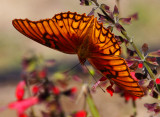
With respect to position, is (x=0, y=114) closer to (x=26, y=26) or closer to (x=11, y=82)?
(x=11, y=82)

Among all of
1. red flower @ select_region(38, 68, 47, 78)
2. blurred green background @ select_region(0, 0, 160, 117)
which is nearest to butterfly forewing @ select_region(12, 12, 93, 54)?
red flower @ select_region(38, 68, 47, 78)

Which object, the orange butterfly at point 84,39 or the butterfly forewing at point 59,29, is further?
the butterfly forewing at point 59,29

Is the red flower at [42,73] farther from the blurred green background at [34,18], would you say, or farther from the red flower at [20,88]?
the blurred green background at [34,18]

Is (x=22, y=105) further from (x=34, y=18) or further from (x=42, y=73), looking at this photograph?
(x=34, y=18)

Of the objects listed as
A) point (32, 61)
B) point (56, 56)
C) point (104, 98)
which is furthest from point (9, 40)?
point (32, 61)

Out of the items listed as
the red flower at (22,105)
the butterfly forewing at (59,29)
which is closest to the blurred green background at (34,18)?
the red flower at (22,105)

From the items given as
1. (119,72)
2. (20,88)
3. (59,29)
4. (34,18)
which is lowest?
(119,72)

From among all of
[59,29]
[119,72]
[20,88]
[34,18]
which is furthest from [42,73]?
[34,18]
